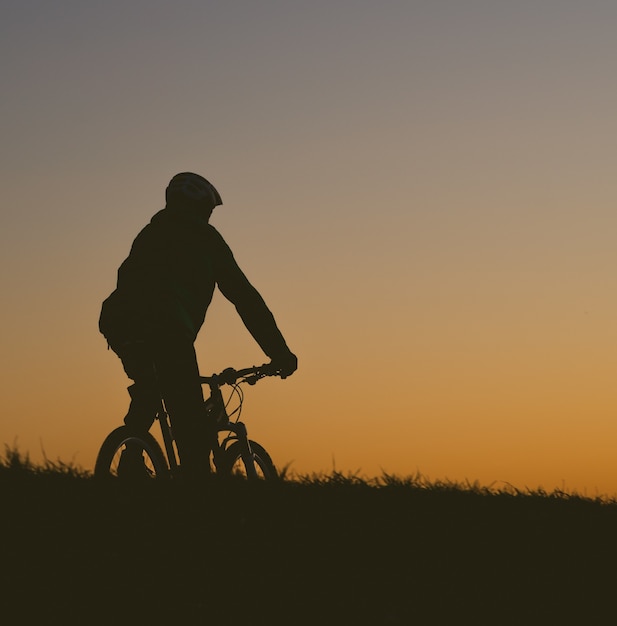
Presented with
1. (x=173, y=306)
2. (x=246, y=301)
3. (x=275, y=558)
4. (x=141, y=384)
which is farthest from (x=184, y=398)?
(x=275, y=558)

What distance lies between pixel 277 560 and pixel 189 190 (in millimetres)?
2685

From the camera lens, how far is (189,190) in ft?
28.8

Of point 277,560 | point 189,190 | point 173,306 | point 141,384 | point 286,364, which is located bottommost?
point 277,560

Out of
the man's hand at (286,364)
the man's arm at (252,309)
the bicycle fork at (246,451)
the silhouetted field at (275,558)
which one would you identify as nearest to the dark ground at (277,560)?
the silhouetted field at (275,558)

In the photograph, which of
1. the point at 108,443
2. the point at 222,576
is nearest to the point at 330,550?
the point at 222,576

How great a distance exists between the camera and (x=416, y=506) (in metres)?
9.96

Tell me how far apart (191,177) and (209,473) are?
2.12 m

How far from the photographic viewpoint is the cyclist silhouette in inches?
331

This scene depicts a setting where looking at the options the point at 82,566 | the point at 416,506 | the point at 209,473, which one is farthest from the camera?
the point at 416,506

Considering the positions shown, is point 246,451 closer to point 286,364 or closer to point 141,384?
point 286,364

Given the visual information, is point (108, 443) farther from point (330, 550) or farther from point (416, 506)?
point (416, 506)

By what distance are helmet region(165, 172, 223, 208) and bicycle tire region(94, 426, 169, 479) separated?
169cm

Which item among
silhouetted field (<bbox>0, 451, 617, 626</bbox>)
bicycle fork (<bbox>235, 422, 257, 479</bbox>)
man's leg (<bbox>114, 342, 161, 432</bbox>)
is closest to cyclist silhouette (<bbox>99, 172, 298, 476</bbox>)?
man's leg (<bbox>114, 342, 161, 432</bbox>)

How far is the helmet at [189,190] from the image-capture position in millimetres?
8750
